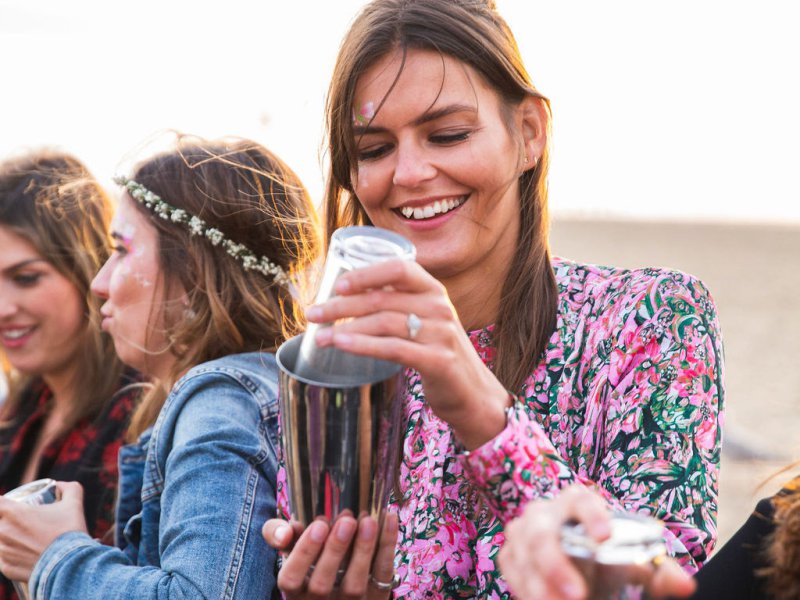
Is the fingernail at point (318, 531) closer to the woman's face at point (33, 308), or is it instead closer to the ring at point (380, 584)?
the ring at point (380, 584)

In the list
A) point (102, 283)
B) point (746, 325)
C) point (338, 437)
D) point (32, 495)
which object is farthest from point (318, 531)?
point (746, 325)

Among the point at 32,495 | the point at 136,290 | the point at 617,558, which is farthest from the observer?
the point at 136,290

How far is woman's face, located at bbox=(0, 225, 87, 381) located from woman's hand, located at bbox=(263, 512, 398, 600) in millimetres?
2204

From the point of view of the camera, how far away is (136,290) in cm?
291

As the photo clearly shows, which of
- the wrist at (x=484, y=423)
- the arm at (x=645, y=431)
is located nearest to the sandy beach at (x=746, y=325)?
the arm at (x=645, y=431)

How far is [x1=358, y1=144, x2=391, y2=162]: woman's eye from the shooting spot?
7.48 feet

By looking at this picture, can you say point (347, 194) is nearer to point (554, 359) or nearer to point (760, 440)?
point (554, 359)

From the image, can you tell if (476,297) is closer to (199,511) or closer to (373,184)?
(373,184)

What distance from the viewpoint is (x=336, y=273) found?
1495 millimetres

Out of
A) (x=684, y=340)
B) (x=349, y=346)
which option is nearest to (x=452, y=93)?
(x=684, y=340)

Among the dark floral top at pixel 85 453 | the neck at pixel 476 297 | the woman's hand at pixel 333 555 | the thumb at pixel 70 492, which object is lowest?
the dark floral top at pixel 85 453

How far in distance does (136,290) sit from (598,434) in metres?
1.64

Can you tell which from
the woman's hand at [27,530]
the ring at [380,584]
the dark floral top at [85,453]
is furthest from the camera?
the dark floral top at [85,453]

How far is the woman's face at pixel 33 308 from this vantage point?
3.63 meters
